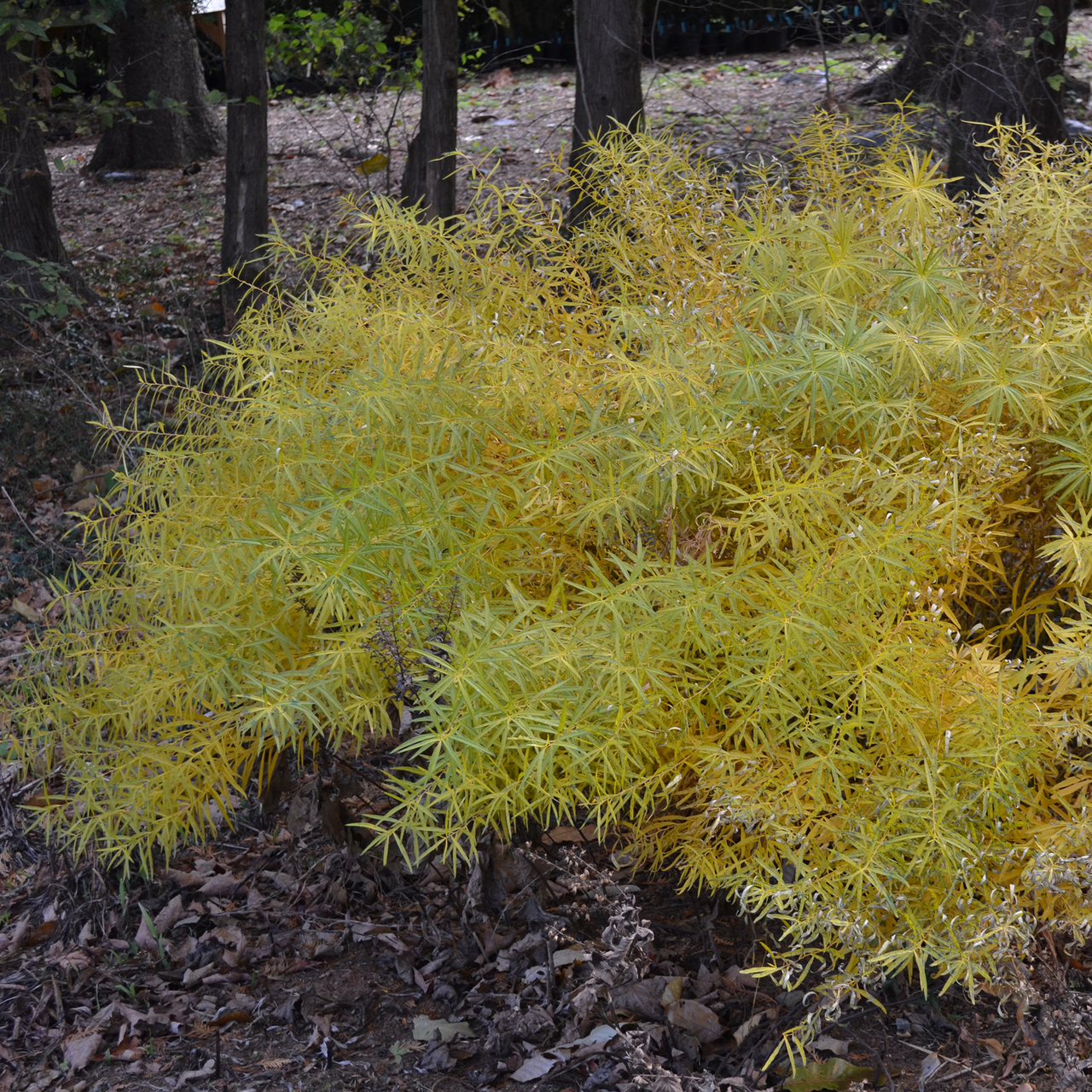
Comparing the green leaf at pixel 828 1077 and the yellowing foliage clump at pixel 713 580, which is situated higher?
the yellowing foliage clump at pixel 713 580

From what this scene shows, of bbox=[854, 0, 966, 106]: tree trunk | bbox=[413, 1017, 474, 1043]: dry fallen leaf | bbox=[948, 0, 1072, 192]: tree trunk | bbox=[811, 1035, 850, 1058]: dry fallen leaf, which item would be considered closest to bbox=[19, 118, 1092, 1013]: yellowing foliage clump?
bbox=[811, 1035, 850, 1058]: dry fallen leaf

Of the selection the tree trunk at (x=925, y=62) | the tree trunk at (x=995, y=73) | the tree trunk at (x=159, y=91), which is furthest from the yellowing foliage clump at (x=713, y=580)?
the tree trunk at (x=159, y=91)

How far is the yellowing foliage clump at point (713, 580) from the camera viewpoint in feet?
5.40

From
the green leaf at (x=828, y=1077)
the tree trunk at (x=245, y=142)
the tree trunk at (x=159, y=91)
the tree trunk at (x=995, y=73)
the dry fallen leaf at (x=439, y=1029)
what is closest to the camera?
the green leaf at (x=828, y=1077)

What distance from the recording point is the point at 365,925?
7.43ft

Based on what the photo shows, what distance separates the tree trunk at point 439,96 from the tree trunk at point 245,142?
851 mm

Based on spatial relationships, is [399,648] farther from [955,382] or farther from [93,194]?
[93,194]

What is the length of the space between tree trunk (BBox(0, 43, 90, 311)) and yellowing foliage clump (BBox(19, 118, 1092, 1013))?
3.20m

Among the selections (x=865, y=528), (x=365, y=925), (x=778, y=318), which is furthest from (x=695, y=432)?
(x=365, y=925)

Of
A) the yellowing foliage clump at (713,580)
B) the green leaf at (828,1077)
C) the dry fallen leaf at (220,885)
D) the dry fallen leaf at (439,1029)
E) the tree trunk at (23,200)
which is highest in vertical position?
the tree trunk at (23,200)

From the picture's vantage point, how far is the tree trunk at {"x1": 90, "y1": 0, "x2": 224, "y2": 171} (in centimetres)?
718

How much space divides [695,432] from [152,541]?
3.86ft

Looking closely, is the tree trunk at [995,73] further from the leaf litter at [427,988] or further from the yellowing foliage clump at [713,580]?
the leaf litter at [427,988]

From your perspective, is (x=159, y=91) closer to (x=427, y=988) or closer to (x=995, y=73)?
(x=995, y=73)
